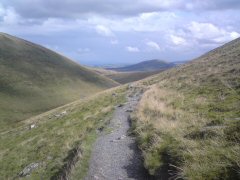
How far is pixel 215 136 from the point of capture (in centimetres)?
1020

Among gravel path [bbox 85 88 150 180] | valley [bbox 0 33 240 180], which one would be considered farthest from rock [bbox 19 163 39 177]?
gravel path [bbox 85 88 150 180]

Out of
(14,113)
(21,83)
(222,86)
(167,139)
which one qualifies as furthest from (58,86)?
(167,139)

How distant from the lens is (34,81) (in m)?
126

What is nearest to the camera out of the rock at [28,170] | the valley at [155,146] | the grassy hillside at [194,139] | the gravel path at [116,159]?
the grassy hillside at [194,139]

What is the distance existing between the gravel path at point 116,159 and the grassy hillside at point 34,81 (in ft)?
229

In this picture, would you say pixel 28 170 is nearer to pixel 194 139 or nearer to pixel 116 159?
pixel 116 159

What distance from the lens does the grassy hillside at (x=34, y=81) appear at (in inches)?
3942

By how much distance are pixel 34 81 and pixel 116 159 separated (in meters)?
120

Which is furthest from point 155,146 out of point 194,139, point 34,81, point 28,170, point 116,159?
point 34,81

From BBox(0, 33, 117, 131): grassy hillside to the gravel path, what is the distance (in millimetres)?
69860

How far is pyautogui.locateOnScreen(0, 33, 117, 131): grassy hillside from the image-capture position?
3942 inches

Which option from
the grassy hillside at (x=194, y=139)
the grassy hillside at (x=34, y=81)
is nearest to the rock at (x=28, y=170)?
the grassy hillside at (x=194, y=139)

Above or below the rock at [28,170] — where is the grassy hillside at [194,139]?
above

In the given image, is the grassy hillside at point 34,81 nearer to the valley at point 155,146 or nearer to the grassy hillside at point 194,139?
the valley at point 155,146
